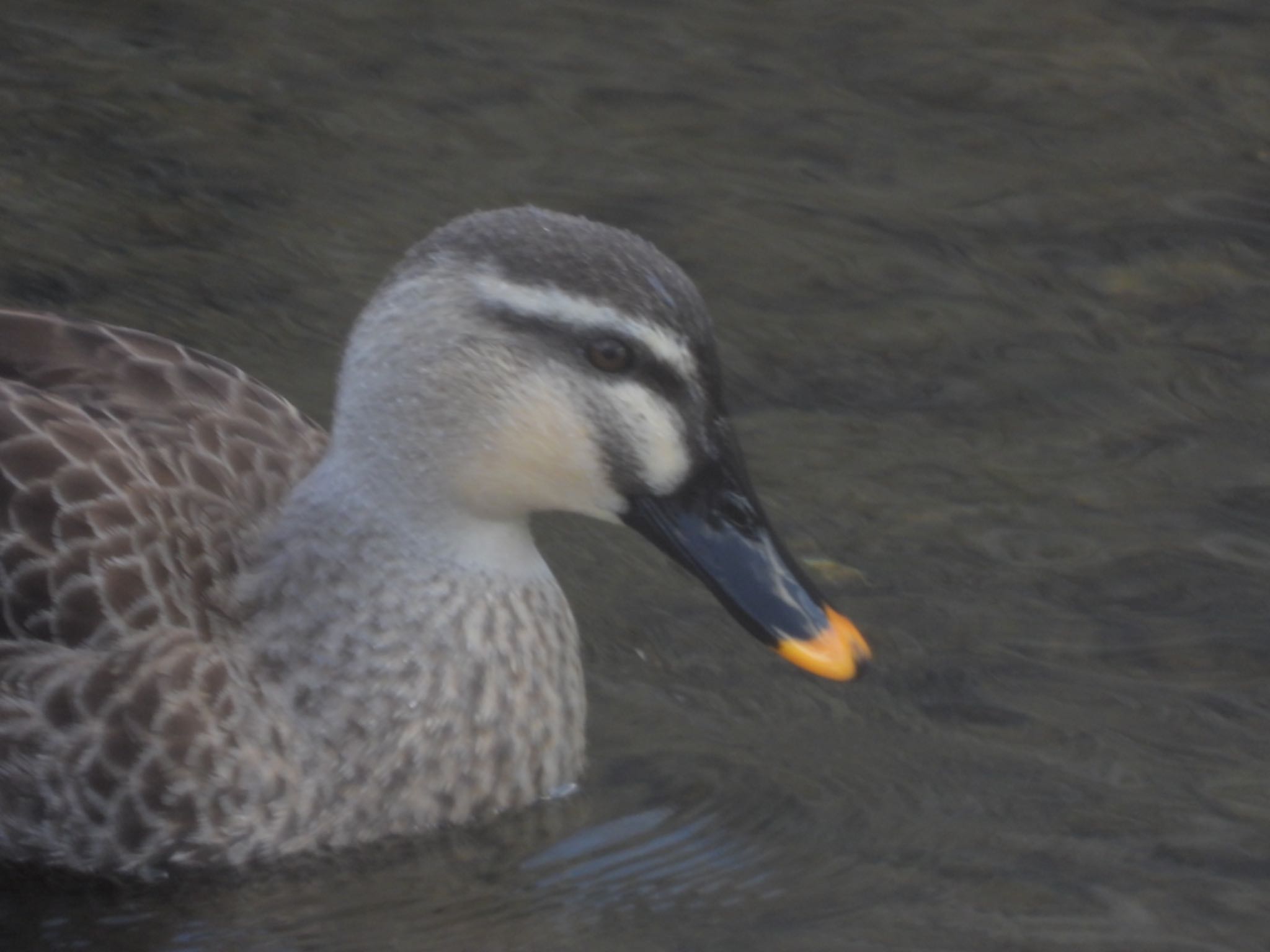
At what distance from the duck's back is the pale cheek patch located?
25.6 inches

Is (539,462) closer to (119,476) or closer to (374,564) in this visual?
(374,564)

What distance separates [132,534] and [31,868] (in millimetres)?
768

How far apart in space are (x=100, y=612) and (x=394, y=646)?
64cm

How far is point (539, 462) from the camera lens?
4699mm

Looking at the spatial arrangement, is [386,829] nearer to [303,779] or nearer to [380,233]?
[303,779]

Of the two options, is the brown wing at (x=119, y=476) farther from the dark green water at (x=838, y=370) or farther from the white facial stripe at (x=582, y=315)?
the white facial stripe at (x=582, y=315)

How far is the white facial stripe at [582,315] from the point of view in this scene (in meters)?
4.43

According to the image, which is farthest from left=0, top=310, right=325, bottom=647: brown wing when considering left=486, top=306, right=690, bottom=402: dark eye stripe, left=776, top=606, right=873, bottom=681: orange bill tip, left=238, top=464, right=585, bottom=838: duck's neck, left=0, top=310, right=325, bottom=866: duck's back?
left=776, top=606, right=873, bottom=681: orange bill tip

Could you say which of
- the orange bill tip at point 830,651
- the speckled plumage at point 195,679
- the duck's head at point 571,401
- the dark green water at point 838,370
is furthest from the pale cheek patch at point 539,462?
the dark green water at point 838,370

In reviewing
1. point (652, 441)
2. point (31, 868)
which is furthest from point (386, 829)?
point (652, 441)

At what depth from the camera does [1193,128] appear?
8.29 meters

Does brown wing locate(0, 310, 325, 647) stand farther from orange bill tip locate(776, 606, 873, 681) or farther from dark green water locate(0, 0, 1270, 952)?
orange bill tip locate(776, 606, 873, 681)

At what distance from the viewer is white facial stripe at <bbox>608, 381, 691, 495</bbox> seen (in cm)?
451

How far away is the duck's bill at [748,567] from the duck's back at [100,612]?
104 cm
